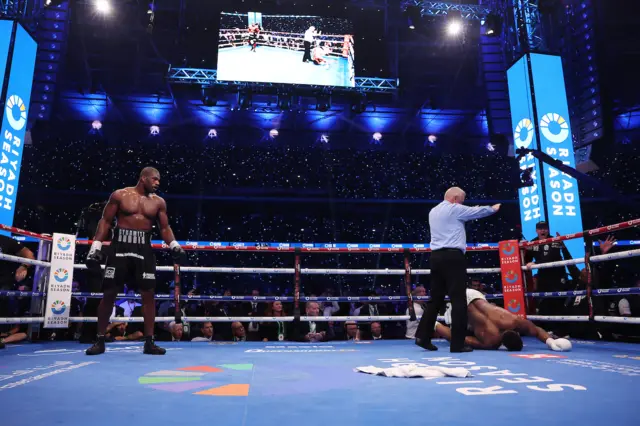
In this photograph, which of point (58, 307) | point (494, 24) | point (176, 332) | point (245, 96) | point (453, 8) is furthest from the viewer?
point (245, 96)

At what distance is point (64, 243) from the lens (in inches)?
169

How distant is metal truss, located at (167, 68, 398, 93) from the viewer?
33.9 feet

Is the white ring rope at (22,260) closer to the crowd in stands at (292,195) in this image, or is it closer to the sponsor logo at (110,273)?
the sponsor logo at (110,273)

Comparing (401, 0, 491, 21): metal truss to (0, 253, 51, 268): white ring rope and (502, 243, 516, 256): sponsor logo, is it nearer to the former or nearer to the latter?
(502, 243, 516, 256): sponsor logo

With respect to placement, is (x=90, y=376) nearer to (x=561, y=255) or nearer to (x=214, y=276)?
(x=561, y=255)

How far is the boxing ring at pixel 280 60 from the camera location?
33.6 ft

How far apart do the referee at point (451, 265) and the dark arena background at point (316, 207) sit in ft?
0.08

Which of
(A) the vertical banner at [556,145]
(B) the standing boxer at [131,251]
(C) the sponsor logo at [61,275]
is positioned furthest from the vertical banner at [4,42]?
(A) the vertical banner at [556,145]

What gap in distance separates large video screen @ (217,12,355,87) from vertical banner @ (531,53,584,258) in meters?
4.09

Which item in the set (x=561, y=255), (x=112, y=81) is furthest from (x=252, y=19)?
(x=561, y=255)

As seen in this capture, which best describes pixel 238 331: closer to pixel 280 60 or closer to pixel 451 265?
pixel 451 265

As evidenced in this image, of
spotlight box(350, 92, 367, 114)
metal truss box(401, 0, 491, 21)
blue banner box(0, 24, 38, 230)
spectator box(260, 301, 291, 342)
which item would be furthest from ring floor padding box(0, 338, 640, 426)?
spotlight box(350, 92, 367, 114)

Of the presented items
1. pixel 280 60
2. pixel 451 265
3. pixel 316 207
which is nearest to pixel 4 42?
pixel 280 60

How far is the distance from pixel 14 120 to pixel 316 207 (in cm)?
941
